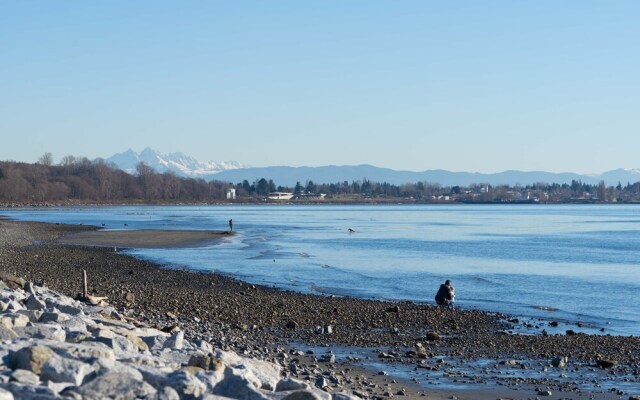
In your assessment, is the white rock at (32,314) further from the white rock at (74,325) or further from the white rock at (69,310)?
the white rock at (69,310)

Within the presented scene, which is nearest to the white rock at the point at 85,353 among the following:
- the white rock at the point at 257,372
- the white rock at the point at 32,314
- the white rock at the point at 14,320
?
the white rock at the point at 257,372

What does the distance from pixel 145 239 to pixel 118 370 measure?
185 ft

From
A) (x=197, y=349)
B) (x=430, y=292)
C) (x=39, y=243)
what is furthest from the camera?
(x=39, y=243)

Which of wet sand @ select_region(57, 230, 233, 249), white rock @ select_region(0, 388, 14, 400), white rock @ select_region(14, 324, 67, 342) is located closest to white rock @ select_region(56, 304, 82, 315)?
white rock @ select_region(14, 324, 67, 342)

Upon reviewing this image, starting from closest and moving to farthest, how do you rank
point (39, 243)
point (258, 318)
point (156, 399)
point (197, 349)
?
1. point (156, 399)
2. point (197, 349)
3. point (258, 318)
4. point (39, 243)

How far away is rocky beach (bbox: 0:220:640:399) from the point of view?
43.6 ft

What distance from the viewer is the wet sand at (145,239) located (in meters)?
57.2

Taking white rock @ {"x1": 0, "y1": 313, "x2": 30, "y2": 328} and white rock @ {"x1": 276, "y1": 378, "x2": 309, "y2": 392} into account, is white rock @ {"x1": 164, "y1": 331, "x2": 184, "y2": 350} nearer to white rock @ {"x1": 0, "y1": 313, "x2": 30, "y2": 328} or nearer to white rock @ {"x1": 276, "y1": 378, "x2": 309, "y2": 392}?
white rock @ {"x1": 0, "y1": 313, "x2": 30, "y2": 328}

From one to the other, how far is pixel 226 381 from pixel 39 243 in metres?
48.3

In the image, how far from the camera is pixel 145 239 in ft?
210

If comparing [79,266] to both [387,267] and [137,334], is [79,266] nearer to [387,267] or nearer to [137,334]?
[387,267]

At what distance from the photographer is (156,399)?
313 inches

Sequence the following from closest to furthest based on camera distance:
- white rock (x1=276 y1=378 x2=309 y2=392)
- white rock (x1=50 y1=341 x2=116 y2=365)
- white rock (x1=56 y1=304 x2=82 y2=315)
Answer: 1. white rock (x1=50 y1=341 x2=116 y2=365)
2. white rock (x1=276 y1=378 x2=309 y2=392)
3. white rock (x1=56 y1=304 x2=82 y2=315)

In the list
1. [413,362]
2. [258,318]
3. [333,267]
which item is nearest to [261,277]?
[333,267]
